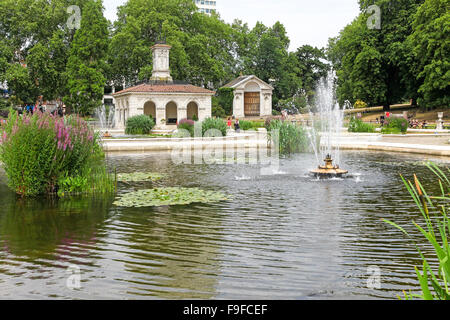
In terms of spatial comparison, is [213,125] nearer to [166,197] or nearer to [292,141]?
[292,141]

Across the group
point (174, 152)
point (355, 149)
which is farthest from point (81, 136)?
point (355, 149)

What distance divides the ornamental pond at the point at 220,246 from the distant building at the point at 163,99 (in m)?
31.5

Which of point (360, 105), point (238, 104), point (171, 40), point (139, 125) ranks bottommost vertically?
point (139, 125)

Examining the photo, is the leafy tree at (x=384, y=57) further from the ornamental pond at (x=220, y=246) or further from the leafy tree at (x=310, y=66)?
the ornamental pond at (x=220, y=246)

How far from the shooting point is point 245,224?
8680 mm

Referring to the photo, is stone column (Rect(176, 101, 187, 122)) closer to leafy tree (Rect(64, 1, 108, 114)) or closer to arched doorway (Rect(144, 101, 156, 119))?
arched doorway (Rect(144, 101, 156, 119))

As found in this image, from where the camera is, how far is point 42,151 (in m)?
11.0

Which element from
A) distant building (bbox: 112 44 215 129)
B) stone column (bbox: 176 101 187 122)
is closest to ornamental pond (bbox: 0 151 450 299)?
distant building (bbox: 112 44 215 129)

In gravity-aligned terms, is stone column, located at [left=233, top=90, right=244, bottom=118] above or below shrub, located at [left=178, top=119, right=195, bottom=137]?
above

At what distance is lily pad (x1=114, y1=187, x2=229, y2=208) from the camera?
34.8 feet

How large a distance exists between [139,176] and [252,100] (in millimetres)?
42539

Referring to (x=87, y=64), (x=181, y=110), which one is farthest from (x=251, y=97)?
(x=87, y=64)

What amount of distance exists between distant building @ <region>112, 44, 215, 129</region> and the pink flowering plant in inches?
1227

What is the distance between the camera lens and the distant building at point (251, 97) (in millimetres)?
55656
